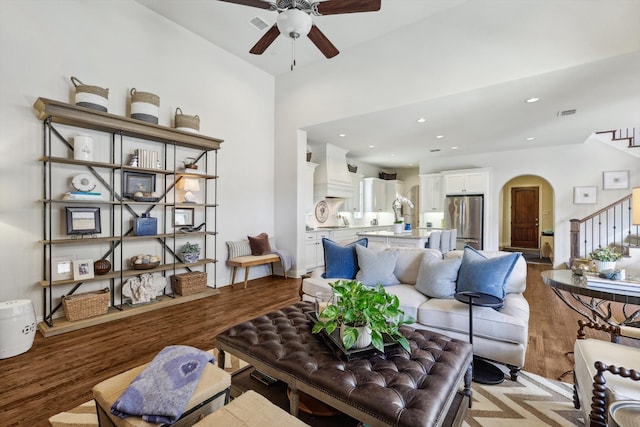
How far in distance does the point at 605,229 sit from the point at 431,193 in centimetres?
369

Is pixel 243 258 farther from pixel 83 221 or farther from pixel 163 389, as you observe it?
pixel 163 389

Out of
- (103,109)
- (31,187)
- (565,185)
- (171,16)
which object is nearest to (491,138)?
(565,185)

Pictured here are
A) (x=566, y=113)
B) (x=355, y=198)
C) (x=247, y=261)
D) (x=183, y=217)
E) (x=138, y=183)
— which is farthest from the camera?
(x=355, y=198)

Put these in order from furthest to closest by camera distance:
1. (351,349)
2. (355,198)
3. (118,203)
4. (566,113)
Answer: (355,198), (566,113), (118,203), (351,349)

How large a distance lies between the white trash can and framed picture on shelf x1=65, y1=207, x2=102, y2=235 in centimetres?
88

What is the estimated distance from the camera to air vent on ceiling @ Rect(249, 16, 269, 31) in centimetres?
404

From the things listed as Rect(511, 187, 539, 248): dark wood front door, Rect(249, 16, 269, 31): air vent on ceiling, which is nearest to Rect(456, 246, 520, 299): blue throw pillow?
Rect(249, 16, 269, 31): air vent on ceiling

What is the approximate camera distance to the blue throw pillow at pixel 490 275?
2398 millimetres

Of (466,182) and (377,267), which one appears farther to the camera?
(466,182)

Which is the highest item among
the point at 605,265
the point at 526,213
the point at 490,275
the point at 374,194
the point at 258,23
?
the point at 258,23

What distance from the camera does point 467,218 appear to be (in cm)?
735

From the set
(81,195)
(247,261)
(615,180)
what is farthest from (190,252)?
(615,180)

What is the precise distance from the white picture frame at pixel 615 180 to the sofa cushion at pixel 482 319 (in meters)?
5.53

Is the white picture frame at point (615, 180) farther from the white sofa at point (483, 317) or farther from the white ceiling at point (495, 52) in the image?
the white sofa at point (483, 317)
